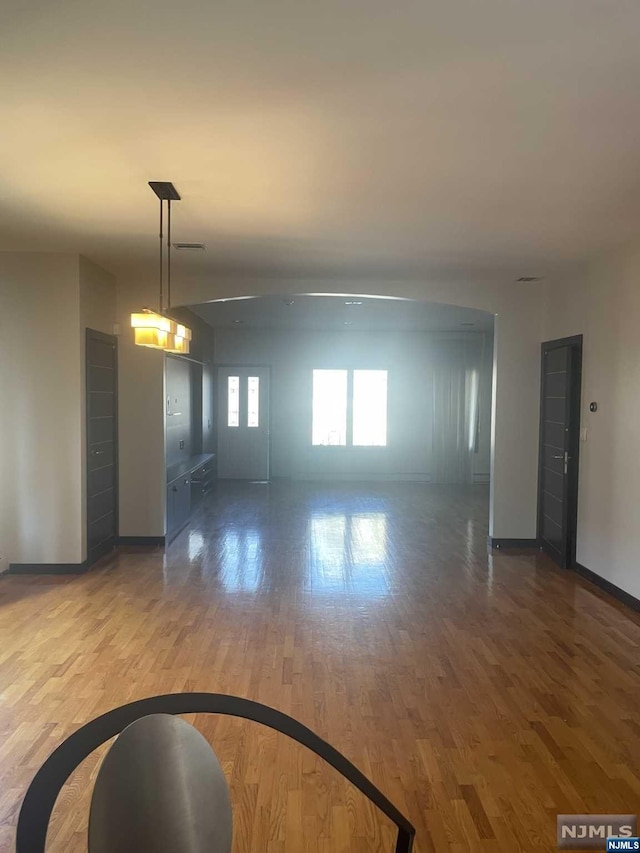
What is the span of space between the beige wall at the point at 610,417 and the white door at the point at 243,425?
6416 mm

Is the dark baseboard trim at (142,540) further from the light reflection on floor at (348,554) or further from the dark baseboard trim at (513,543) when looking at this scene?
the dark baseboard trim at (513,543)

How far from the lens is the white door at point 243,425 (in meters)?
11.1

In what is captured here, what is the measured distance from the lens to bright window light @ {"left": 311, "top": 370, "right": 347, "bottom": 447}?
11438mm

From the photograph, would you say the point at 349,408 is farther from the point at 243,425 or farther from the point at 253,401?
the point at 243,425

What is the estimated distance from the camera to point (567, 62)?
215 cm

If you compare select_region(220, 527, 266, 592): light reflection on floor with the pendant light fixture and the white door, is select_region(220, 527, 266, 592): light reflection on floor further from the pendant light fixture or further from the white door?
the white door

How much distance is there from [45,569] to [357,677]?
10.7 ft

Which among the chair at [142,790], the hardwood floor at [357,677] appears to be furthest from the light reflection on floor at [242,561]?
the chair at [142,790]

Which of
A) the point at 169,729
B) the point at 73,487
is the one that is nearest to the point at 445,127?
the point at 169,729

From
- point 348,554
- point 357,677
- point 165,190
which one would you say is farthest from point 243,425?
point 357,677

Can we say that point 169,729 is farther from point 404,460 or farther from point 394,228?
point 404,460

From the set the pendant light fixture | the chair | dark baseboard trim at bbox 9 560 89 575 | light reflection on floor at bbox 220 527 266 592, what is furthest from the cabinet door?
the chair

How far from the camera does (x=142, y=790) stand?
130cm

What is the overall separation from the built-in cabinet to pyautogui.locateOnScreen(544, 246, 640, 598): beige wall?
162 inches
